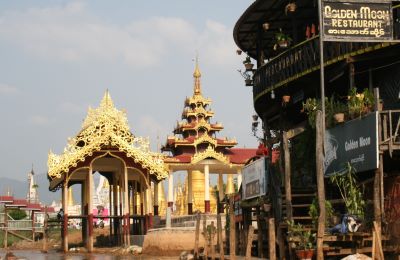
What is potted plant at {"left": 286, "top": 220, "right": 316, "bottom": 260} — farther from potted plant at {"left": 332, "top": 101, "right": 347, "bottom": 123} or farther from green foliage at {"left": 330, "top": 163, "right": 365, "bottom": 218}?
potted plant at {"left": 332, "top": 101, "right": 347, "bottom": 123}

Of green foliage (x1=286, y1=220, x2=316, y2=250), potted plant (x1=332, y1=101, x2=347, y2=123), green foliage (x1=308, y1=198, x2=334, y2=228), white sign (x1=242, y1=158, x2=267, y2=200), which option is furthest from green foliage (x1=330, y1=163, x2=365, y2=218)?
white sign (x1=242, y1=158, x2=267, y2=200)

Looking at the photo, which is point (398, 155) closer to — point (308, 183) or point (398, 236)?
point (398, 236)

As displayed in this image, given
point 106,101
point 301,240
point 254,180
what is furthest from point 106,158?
point 301,240

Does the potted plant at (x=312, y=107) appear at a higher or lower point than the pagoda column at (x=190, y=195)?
higher

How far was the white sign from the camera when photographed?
2545 centimetres

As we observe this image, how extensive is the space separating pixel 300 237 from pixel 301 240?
127 millimetres

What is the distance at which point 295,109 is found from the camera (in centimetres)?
2956

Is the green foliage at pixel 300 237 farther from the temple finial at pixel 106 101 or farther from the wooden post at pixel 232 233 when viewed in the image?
the temple finial at pixel 106 101

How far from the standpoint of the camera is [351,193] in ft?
68.0

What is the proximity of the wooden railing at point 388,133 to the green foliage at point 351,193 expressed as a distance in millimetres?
1510

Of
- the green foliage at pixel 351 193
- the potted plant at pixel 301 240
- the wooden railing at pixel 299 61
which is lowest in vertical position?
the potted plant at pixel 301 240

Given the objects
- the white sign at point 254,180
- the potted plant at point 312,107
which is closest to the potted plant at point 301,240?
the potted plant at point 312,107

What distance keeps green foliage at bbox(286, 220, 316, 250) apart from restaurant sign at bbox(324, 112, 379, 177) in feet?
6.23

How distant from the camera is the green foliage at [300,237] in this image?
20522 millimetres
